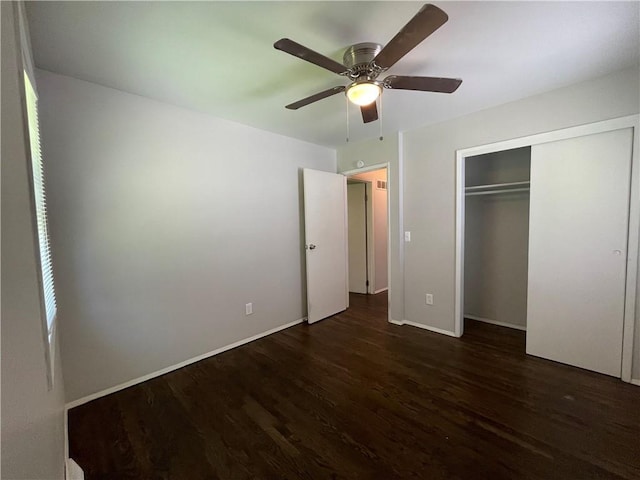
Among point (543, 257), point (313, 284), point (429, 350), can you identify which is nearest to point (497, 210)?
point (543, 257)

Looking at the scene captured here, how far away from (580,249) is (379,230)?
2801 mm

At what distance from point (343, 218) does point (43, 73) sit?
9.99 feet

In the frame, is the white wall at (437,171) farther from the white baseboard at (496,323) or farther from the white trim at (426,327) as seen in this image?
the white baseboard at (496,323)

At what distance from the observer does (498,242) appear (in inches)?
125

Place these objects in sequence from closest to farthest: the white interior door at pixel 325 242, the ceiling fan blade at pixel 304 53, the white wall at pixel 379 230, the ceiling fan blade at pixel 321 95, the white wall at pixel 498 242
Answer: the ceiling fan blade at pixel 304 53 → the ceiling fan blade at pixel 321 95 → the white wall at pixel 498 242 → the white interior door at pixel 325 242 → the white wall at pixel 379 230

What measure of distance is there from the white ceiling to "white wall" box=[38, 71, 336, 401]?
0.97 feet

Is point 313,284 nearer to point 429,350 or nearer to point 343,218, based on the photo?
point 343,218

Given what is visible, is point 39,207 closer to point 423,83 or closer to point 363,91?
point 363,91

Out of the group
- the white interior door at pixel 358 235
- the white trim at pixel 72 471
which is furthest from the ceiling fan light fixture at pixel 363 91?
the white interior door at pixel 358 235

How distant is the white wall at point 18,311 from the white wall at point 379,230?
4.15 m

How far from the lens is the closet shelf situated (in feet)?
9.36

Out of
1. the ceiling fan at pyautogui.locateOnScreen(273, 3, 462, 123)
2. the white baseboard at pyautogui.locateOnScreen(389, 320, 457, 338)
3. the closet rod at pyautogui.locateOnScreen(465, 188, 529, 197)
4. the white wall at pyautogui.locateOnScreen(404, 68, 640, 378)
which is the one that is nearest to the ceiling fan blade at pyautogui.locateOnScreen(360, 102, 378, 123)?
the ceiling fan at pyautogui.locateOnScreen(273, 3, 462, 123)

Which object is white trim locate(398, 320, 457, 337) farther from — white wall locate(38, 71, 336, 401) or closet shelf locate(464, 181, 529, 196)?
closet shelf locate(464, 181, 529, 196)

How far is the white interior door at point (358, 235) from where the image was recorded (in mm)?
4676
